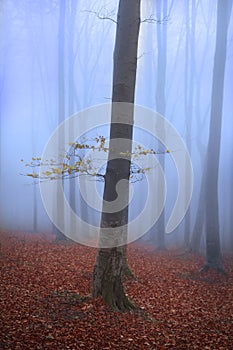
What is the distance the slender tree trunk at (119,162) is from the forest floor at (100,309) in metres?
0.35

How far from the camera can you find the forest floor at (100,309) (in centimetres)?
479

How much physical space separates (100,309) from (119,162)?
2671 millimetres

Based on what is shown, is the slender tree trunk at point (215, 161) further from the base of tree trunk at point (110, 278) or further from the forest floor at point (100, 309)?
the base of tree trunk at point (110, 278)

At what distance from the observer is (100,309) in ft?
18.7

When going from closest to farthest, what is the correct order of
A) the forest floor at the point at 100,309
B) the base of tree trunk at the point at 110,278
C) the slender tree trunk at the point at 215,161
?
the forest floor at the point at 100,309 < the base of tree trunk at the point at 110,278 < the slender tree trunk at the point at 215,161

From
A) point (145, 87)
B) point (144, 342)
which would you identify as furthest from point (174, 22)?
point (144, 342)

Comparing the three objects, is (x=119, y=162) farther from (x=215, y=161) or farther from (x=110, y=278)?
(x=215, y=161)

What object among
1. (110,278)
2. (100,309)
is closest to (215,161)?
(110,278)

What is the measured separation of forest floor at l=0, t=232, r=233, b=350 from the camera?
4785mm

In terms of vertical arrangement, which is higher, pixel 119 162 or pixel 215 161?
pixel 215 161

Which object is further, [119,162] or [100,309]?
[119,162]

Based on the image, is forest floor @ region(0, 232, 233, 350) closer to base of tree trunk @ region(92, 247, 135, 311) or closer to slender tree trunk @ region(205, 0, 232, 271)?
base of tree trunk @ region(92, 247, 135, 311)

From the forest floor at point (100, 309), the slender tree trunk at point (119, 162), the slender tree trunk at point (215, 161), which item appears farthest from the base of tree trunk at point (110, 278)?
the slender tree trunk at point (215, 161)

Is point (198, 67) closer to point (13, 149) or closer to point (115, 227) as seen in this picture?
point (115, 227)
